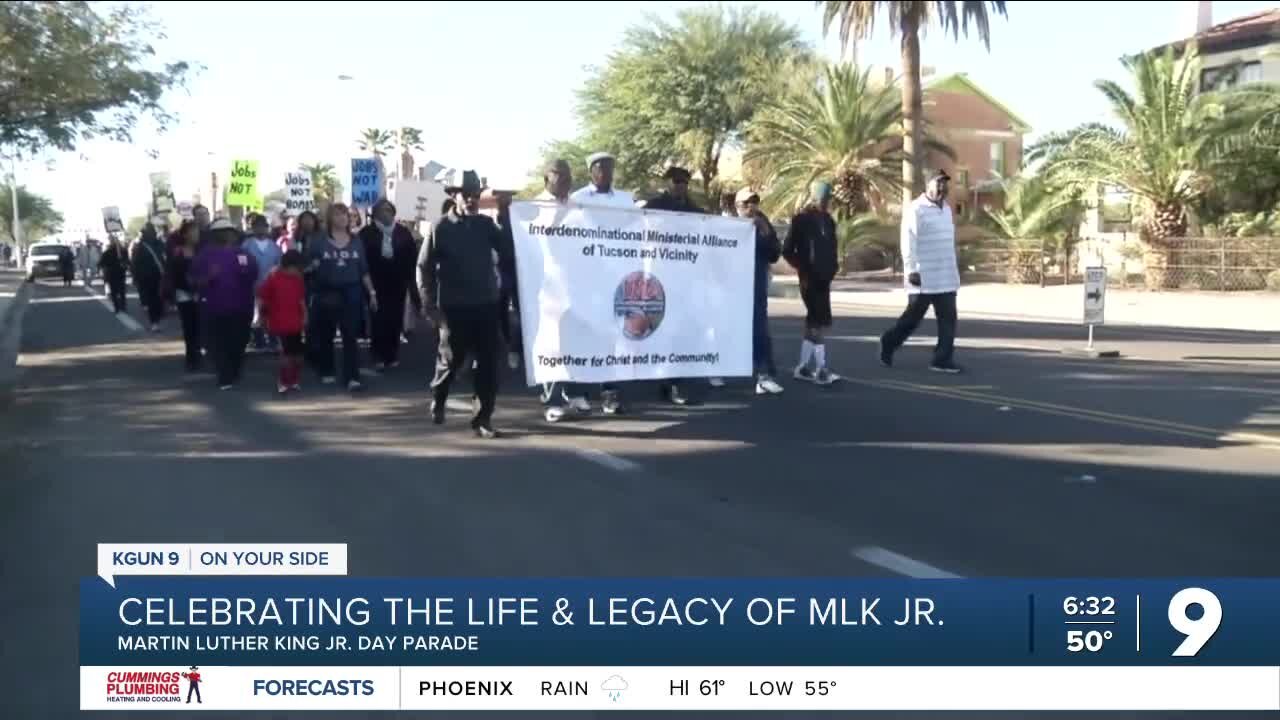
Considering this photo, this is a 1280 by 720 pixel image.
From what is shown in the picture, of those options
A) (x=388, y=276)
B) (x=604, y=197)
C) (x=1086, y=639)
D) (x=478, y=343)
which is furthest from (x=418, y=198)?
(x=1086, y=639)

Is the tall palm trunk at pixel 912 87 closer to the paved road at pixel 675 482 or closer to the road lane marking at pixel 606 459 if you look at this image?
the paved road at pixel 675 482

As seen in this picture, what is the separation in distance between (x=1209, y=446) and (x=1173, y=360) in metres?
6.35

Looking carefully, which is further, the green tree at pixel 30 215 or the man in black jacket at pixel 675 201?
the green tree at pixel 30 215

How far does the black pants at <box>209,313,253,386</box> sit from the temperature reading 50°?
1047 centimetres

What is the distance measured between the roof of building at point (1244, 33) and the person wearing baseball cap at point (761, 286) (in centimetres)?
3554

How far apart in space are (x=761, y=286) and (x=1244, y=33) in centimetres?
3892

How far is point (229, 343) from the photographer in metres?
14.5

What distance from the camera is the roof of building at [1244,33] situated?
44750 mm

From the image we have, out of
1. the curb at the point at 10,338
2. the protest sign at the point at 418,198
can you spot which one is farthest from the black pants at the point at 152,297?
the protest sign at the point at 418,198

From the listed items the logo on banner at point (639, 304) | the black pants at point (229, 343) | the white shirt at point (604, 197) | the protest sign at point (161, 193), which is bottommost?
the black pants at point (229, 343)

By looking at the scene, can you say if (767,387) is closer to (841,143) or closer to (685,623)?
(685,623)

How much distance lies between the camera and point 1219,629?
5.41 metres

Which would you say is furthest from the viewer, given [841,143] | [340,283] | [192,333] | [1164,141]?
[841,143]

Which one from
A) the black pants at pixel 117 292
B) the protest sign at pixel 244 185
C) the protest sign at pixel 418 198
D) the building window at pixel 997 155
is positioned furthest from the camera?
the building window at pixel 997 155
